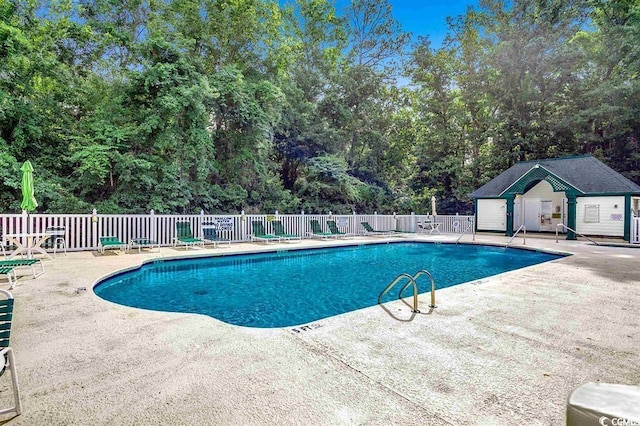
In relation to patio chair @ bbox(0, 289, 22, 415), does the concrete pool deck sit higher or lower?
lower

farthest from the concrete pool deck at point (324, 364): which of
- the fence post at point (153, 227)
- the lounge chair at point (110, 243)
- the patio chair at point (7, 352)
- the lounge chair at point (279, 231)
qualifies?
the lounge chair at point (279, 231)

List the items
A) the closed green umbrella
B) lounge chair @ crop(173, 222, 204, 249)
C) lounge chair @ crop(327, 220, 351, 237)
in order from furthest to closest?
Result: lounge chair @ crop(327, 220, 351, 237)
lounge chair @ crop(173, 222, 204, 249)
the closed green umbrella

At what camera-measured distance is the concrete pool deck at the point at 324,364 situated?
197cm

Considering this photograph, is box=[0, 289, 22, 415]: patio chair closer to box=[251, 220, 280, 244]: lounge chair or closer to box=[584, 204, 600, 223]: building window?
box=[251, 220, 280, 244]: lounge chair

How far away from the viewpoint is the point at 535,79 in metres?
22.1

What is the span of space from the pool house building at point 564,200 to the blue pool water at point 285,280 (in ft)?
19.3

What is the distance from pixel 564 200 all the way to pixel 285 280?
693 inches

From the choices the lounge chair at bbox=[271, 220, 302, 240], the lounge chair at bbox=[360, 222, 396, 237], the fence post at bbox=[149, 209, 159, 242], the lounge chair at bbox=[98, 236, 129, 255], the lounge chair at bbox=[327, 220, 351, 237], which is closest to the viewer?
the lounge chair at bbox=[98, 236, 129, 255]

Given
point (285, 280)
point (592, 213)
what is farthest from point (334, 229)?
point (592, 213)

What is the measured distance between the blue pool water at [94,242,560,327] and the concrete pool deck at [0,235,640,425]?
125cm

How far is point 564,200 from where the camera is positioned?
17.5 meters

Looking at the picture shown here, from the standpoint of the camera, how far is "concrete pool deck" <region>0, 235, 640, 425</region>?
6.45 ft

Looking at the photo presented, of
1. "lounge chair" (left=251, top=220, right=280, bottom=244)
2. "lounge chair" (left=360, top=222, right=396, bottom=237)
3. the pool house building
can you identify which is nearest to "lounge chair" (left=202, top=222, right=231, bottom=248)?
"lounge chair" (left=251, top=220, right=280, bottom=244)

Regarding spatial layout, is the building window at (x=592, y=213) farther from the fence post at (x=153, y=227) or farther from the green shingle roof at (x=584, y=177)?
the fence post at (x=153, y=227)
